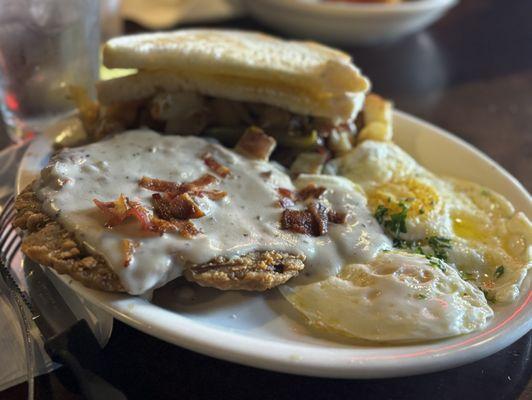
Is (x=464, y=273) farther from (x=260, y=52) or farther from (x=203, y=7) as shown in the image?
(x=203, y=7)

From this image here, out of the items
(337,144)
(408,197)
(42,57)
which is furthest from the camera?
(42,57)

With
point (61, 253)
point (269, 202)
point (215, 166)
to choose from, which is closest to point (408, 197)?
point (269, 202)

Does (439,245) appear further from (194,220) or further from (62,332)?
(62,332)

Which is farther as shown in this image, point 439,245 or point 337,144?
point 337,144

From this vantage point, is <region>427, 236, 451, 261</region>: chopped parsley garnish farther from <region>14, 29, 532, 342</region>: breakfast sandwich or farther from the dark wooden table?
the dark wooden table

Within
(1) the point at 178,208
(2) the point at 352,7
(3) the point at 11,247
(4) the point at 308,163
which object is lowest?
(3) the point at 11,247

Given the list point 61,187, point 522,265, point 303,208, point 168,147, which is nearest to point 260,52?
point 168,147

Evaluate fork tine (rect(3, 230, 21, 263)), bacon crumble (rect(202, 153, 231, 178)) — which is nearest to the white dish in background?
bacon crumble (rect(202, 153, 231, 178))

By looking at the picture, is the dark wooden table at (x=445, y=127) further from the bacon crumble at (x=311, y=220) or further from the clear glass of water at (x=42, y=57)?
the clear glass of water at (x=42, y=57)
